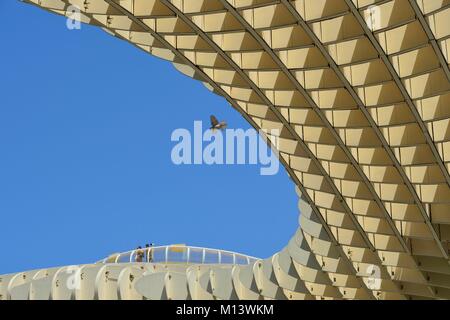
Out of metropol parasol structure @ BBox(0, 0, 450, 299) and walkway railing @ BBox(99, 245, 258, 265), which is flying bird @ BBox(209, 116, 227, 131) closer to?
metropol parasol structure @ BBox(0, 0, 450, 299)

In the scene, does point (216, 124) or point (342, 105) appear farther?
point (216, 124)

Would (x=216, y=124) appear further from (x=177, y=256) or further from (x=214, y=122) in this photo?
(x=177, y=256)

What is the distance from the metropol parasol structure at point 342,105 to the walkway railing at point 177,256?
20.6 meters

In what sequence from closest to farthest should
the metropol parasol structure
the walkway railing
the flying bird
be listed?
1. the metropol parasol structure
2. the flying bird
3. the walkway railing

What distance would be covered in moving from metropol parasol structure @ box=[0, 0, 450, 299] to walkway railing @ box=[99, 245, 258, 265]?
20630 millimetres

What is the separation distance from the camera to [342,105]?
43156mm

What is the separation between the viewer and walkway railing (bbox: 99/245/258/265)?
263ft

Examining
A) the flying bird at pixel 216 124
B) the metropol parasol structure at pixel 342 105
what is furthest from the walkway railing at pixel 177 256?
the flying bird at pixel 216 124

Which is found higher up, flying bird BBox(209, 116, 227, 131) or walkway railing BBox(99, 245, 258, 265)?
flying bird BBox(209, 116, 227, 131)

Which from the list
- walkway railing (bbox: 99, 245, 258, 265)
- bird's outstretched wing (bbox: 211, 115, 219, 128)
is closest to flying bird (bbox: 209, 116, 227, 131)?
bird's outstretched wing (bbox: 211, 115, 219, 128)

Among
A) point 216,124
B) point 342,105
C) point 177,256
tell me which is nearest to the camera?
point 342,105

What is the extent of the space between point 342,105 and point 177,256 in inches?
1581

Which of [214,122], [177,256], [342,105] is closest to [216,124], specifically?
[214,122]
